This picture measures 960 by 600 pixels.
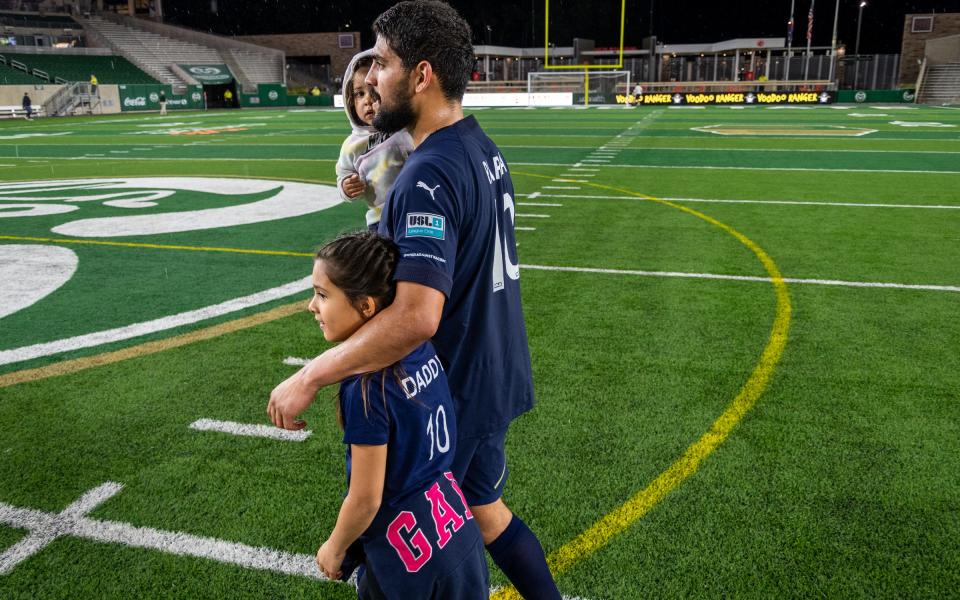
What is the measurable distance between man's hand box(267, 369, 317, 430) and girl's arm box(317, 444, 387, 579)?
159 mm

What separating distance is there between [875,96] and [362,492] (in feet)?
149

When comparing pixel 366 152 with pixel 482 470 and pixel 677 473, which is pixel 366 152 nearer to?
pixel 482 470

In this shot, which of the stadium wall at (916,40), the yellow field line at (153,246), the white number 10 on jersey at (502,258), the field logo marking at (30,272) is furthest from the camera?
the stadium wall at (916,40)

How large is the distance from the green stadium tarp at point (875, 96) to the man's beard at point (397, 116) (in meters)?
43.5

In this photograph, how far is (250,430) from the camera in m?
3.56

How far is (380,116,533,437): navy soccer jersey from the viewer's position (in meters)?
1.74

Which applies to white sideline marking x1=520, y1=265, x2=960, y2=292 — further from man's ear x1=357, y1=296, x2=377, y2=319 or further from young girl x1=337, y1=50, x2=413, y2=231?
man's ear x1=357, y1=296, x2=377, y2=319

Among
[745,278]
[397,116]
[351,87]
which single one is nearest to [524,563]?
[397,116]

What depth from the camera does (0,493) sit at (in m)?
3.07

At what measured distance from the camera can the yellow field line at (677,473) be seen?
2.68m

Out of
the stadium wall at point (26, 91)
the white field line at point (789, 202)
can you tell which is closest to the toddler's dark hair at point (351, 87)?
the white field line at point (789, 202)

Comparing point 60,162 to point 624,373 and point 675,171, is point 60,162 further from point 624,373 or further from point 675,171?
point 624,373

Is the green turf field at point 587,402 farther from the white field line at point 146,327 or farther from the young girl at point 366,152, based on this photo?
the young girl at point 366,152

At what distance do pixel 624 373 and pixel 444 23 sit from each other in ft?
9.23
